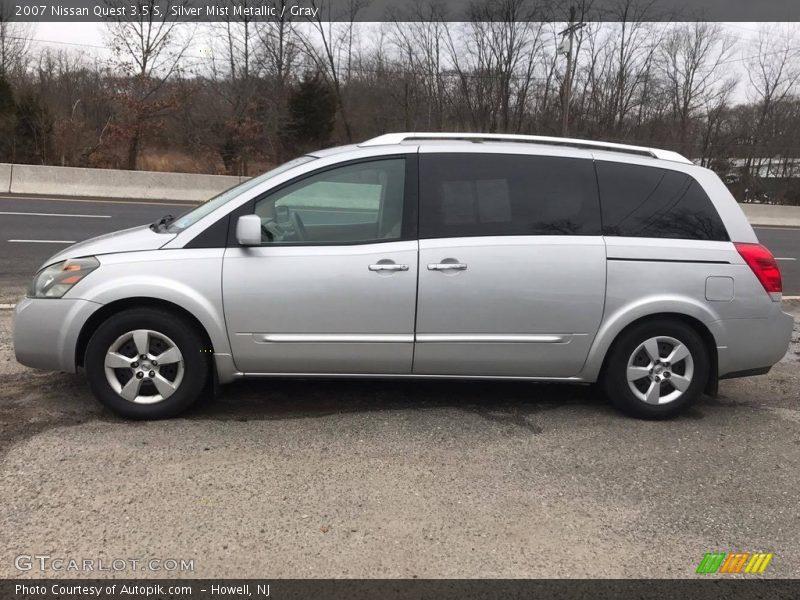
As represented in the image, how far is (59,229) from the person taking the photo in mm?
12336

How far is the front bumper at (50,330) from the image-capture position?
388 cm

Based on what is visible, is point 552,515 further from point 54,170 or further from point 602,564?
point 54,170

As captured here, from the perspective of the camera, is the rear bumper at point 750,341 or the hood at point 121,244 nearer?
the hood at point 121,244

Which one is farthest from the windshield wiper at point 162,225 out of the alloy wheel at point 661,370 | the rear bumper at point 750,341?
the rear bumper at point 750,341

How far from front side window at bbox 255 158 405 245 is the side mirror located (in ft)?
0.54

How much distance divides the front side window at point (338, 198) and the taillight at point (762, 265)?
227cm

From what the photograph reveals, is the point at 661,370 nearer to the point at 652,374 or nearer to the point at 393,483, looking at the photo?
the point at 652,374

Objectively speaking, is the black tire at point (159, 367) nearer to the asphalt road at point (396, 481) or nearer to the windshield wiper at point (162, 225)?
the asphalt road at point (396, 481)

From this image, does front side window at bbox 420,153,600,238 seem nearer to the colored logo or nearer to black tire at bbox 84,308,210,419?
black tire at bbox 84,308,210,419

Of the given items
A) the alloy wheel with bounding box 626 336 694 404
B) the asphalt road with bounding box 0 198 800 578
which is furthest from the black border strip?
the asphalt road with bounding box 0 198 800 578

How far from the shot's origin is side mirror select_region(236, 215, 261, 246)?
3834 millimetres

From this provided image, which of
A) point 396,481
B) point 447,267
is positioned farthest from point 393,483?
point 447,267

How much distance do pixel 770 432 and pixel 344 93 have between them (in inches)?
1440
